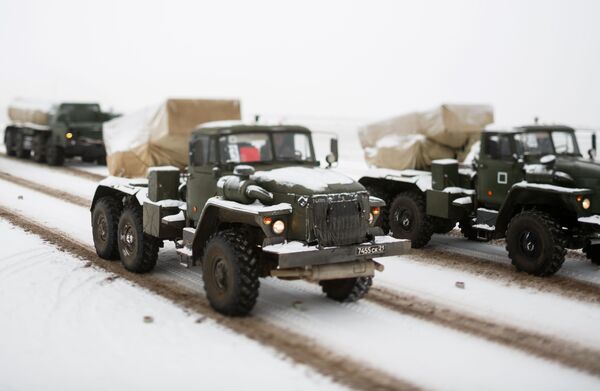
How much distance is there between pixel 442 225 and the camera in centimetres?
1282

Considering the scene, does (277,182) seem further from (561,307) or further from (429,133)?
(429,133)

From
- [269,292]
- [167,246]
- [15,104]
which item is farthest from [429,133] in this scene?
[15,104]

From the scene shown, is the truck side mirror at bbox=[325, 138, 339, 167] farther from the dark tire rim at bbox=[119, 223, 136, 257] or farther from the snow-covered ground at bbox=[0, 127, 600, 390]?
the dark tire rim at bbox=[119, 223, 136, 257]

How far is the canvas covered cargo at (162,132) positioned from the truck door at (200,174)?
373 inches

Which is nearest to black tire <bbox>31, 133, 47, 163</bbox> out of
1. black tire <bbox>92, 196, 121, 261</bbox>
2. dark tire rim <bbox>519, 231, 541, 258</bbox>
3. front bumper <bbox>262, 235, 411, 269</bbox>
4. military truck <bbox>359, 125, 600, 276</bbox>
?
black tire <bbox>92, 196, 121, 261</bbox>

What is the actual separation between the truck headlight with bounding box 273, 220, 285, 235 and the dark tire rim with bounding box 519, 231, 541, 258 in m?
4.30

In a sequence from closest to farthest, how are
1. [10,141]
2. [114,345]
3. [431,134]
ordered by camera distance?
[114,345] < [431,134] < [10,141]

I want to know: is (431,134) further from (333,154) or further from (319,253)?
(319,253)

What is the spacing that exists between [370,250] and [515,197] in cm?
374

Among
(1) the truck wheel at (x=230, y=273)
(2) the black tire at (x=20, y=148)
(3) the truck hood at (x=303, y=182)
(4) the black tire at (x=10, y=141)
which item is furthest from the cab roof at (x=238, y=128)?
(4) the black tire at (x=10, y=141)

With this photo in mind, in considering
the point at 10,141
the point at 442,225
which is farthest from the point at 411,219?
the point at 10,141

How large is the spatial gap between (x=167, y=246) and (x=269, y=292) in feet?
10.5

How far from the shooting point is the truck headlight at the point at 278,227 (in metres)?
7.94

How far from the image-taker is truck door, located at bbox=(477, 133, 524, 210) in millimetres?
11320
